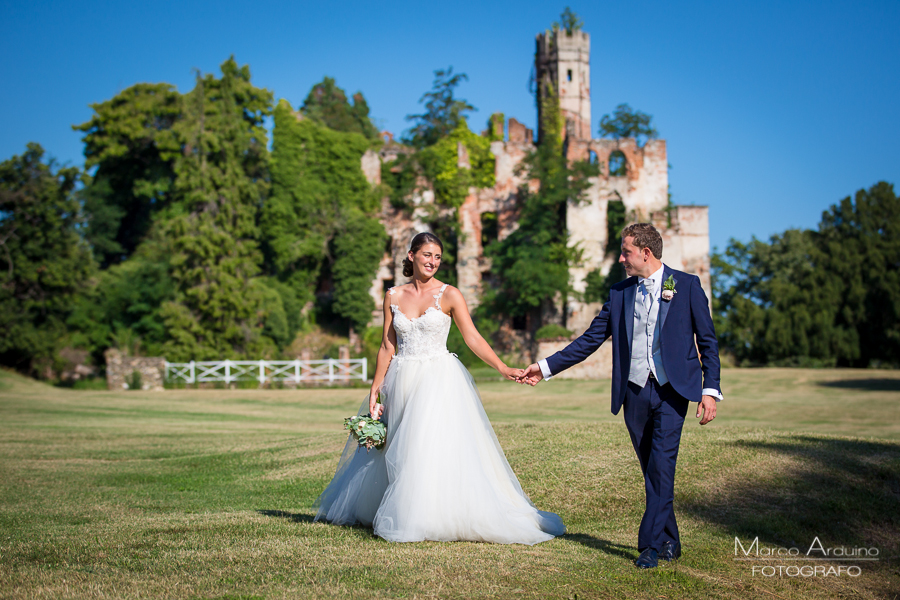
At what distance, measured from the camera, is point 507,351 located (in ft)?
127

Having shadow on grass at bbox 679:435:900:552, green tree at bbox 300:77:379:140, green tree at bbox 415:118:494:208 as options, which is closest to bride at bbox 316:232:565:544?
shadow on grass at bbox 679:435:900:552

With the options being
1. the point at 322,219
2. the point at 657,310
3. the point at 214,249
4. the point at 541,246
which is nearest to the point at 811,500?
the point at 657,310

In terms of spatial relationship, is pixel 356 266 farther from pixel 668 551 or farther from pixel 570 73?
pixel 668 551

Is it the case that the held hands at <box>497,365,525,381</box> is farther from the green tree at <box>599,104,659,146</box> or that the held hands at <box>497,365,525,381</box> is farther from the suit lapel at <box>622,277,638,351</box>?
the green tree at <box>599,104,659,146</box>

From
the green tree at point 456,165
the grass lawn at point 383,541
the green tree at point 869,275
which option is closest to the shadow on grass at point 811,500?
the grass lawn at point 383,541

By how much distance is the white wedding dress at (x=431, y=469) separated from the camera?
17.4ft

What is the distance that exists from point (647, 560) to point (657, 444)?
73 centimetres

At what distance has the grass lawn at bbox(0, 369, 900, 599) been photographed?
4375 mm

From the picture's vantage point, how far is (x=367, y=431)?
5.68 m

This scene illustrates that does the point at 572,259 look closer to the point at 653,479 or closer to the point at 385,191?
the point at 385,191

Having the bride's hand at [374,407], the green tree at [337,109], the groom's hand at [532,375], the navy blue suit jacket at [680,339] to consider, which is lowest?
the bride's hand at [374,407]

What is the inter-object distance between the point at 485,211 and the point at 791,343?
17.7 metres

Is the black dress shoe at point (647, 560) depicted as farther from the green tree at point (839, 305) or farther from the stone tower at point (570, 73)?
the stone tower at point (570, 73)

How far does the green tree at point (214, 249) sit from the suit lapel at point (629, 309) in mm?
29125
